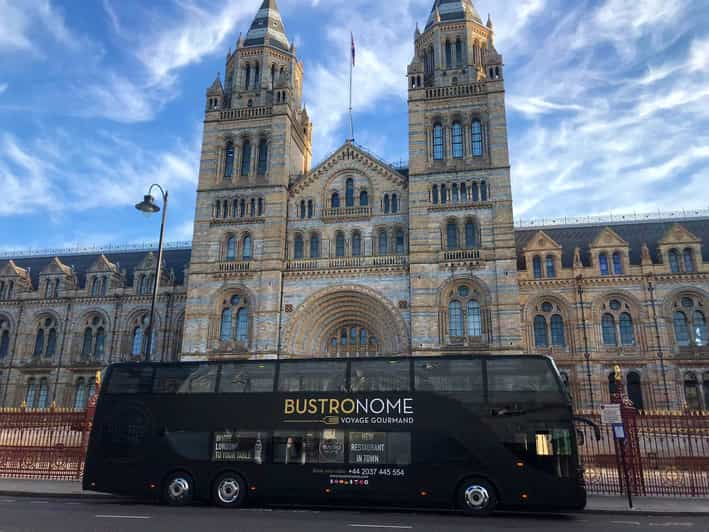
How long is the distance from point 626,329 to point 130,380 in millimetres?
32685

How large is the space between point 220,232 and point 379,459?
Result: 2798 cm

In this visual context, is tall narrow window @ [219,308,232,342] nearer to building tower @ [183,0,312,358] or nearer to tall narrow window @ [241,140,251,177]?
building tower @ [183,0,312,358]

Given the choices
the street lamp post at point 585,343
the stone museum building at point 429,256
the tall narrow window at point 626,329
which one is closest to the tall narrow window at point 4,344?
the stone museum building at point 429,256

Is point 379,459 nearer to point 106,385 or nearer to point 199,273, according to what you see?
point 106,385

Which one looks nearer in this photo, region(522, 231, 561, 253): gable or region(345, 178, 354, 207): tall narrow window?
region(345, 178, 354, 207): tall narrow window

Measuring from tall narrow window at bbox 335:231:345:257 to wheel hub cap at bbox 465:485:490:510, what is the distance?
25125mm

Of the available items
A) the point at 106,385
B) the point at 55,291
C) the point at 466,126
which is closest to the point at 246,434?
the point at 106,385

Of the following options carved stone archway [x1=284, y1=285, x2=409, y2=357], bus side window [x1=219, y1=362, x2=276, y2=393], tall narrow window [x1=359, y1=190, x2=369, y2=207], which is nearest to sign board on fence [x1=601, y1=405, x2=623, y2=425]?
bus side window [x1=219, y1=362, x2=276, y2=393]

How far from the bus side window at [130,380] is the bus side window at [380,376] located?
624 cm

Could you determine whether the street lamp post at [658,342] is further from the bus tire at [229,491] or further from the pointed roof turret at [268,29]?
the pointed roof turret at [268,29]

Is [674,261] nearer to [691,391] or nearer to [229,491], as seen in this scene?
[691,391]

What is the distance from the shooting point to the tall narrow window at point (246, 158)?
42.2 metres

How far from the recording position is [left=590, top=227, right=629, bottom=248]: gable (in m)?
40.2

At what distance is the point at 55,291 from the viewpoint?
49094 mm
